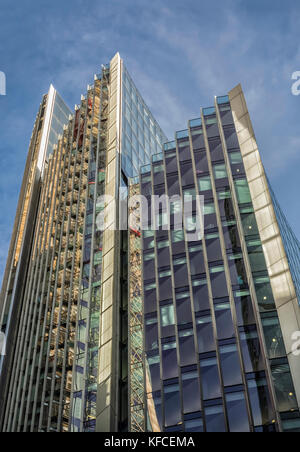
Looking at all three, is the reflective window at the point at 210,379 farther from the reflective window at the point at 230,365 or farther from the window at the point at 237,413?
the window at the point at 237,413

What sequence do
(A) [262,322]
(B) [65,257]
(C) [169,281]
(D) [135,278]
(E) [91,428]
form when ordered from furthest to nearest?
(B) [65,257], (D) [135,278], (C) [169,281], (E) [91,428], (A) [262,322]

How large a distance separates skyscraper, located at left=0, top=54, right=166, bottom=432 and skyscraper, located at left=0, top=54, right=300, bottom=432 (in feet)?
0.70

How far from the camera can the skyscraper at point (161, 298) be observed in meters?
40.2

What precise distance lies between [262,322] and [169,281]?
11.5 m

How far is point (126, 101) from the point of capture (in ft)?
262

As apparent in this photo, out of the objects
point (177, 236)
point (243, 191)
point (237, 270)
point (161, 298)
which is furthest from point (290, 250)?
point (161, 298)

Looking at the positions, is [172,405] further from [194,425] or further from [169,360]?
[169,360]

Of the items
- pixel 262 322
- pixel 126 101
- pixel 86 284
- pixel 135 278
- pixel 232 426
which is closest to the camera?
pixel 232 426

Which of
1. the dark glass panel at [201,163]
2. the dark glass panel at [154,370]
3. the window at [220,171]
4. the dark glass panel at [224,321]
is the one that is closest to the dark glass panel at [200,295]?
the dark glass panel at [224,321]

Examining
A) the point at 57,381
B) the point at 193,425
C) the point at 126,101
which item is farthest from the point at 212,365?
the point at 126,101

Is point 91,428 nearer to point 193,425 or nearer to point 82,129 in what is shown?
point 193,425

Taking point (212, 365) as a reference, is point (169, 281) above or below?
above

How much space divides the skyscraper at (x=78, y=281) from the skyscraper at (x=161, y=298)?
214 mm

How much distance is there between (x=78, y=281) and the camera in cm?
6294
